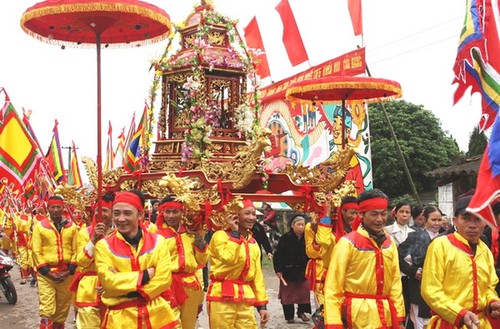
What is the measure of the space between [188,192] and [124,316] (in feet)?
6.61

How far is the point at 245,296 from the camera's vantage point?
20.7ft

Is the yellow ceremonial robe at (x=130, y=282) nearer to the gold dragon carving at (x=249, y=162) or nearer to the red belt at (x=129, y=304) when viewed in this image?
the red belt at (x=129, y=304)

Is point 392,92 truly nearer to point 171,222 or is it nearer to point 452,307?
point 171,222

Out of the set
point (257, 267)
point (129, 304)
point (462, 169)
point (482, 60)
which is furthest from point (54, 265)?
point (462, 169)

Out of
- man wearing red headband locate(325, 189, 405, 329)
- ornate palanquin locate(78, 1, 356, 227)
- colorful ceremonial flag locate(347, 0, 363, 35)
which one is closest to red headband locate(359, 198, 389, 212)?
man wearing red headband locate(325, 189, 405, 329)

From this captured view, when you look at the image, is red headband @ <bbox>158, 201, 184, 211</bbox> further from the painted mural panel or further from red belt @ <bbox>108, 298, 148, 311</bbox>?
the painted mural panel

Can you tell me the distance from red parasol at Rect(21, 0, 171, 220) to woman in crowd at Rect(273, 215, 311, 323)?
168 inches

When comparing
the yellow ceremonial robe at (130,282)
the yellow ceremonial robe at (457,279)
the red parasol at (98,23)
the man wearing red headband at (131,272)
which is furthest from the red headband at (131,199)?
the yellow ceremonial robe at (457,279)

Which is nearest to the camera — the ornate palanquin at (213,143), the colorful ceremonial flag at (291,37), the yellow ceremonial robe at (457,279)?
the yellow ceremonial robe at (457,279)

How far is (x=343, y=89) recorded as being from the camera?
854 cm

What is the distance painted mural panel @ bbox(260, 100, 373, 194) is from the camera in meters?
15.5

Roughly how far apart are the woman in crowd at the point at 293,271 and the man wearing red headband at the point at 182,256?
2740mm

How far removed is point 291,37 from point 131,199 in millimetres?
13351

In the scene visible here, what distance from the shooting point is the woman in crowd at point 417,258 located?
650 cm
